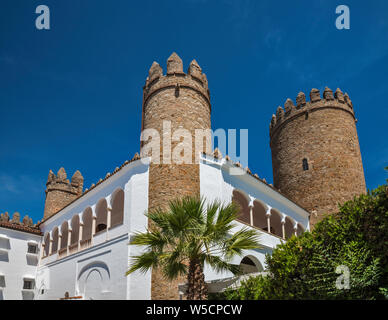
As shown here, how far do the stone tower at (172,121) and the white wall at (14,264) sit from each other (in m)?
10.8

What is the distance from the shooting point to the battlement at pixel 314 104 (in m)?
26.9

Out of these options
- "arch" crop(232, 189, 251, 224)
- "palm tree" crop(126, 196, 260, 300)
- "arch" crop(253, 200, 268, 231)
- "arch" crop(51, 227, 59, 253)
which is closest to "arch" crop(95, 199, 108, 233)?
"arch" crop(51, 227, 59, 253)

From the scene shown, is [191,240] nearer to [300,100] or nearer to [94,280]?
[94,280]

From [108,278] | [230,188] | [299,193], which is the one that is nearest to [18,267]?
[108,278]

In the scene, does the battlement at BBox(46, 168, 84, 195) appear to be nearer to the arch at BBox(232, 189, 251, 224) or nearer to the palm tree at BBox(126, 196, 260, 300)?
the arch at BBox(232, 189, 251, 224)

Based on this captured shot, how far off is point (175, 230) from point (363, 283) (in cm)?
485

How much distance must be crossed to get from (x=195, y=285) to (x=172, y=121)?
9584mm

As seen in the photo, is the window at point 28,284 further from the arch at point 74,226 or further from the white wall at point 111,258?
the arch at point 74,226

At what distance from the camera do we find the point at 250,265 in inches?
770

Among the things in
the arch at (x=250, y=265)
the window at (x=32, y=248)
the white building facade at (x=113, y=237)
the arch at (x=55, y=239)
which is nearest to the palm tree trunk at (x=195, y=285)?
the white building facade at (x=113, y=237)

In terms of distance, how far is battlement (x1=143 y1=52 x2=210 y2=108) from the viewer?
1920cm

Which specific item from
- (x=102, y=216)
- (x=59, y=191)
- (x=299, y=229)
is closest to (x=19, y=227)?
(x=102, y=216)

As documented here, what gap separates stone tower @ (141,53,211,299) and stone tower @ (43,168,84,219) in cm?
1317
